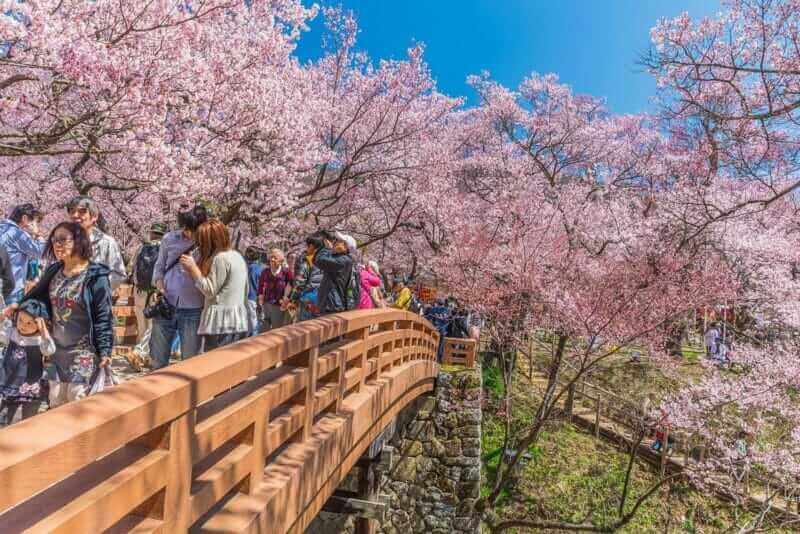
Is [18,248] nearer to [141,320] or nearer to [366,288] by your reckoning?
[141,320]

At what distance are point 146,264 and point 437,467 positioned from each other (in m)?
6.82

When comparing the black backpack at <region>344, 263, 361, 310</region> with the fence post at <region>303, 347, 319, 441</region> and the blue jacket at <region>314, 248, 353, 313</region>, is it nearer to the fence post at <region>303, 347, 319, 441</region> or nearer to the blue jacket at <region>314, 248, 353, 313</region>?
the blue jacket at <region>314, 248, 353, 313</region>

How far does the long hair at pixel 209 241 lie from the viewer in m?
3.70

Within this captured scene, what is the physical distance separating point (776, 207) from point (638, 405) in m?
8.57

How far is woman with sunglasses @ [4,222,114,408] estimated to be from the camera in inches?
120

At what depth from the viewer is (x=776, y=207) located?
16266 millimetres

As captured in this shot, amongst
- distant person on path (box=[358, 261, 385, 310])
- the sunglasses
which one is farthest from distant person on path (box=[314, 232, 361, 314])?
the sunglasses

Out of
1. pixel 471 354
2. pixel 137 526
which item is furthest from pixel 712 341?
pixel 137 526

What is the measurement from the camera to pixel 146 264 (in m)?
5.74

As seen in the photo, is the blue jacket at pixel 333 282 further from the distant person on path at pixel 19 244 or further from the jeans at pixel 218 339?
the distant person on path at pixel 19 244

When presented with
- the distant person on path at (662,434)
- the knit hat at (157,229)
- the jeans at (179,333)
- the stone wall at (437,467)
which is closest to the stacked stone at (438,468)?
the stone wall at (437,467)

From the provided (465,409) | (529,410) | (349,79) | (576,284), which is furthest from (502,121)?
(465,409)

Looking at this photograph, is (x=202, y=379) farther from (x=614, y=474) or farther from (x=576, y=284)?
(x=614, y=474)

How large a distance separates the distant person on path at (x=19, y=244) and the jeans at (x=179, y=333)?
1.42 m
